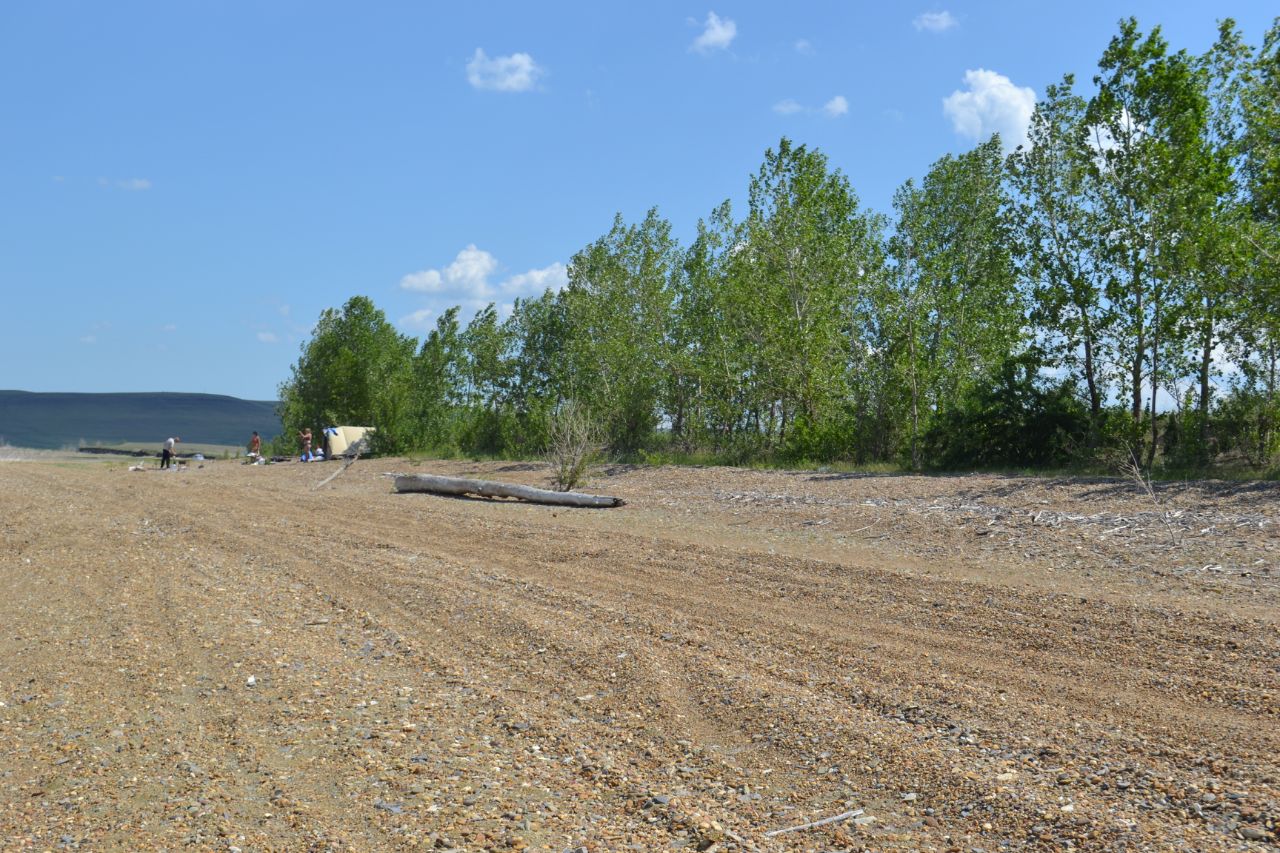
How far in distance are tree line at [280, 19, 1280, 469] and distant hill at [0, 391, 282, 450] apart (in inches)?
1465

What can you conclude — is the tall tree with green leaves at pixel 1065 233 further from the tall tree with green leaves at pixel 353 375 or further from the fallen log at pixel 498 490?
the tall tree with green leaves at pixel 353 375

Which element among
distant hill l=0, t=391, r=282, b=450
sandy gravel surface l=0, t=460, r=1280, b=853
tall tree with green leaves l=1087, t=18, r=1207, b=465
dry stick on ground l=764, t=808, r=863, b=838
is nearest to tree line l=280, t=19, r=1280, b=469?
tall tree with green leaves l=1087, t=18, r=1207, b=465

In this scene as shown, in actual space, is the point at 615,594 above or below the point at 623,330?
below

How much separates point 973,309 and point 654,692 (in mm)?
23232

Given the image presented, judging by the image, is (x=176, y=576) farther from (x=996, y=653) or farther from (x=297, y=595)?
(x=996, y=653)

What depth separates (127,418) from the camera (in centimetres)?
7188

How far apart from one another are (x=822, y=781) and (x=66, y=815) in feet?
10.6

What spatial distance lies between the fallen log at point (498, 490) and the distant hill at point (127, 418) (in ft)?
155

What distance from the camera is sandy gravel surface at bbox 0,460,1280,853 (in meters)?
4.19

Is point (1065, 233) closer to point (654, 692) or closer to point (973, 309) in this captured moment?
point (973, 309)

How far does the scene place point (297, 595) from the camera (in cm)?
912

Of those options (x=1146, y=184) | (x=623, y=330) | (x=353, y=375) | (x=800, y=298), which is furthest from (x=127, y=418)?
(x=1146, y=184)

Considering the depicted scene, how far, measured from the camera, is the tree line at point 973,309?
62.7ft

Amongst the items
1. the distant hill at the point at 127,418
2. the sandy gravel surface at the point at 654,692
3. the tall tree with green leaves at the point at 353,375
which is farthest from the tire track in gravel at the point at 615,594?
the distant hill at the point at 127,418
